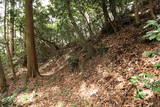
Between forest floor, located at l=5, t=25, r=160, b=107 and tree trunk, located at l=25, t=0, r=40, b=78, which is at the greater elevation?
tree trunk, located at l=25, t=0, r=40, b=78

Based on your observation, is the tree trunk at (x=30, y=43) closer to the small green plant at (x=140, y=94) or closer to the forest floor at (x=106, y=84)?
the forest floor at (x=106, y=84)

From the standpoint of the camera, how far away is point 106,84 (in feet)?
16.1

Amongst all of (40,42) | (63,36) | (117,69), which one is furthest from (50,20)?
(117,69)

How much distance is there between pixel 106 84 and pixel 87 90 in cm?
69

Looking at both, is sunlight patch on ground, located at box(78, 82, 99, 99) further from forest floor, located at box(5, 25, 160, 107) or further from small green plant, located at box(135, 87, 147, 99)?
small green plant, located at box(135, 87, 147, 99)

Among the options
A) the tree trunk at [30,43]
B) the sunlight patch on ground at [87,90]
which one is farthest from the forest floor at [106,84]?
the tree trunk at [30,43]

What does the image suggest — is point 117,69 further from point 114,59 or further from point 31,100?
point 31,100

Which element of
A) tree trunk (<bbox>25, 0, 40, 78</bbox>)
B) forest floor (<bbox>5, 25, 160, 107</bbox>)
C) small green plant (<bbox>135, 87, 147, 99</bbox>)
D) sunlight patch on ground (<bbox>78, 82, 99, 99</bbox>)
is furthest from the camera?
tree trunk (<bbox>25, 0, 40, 78</bbox>)

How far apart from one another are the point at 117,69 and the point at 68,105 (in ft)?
6.43

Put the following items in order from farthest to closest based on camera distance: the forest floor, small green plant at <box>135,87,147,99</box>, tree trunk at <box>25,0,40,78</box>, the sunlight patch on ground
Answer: tree trunk at <box>25,0,40,78</box> → the sunlight patch on ground → the forest floor → small green plant at <box>135,87,147,99</box>

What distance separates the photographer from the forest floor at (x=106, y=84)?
402cm

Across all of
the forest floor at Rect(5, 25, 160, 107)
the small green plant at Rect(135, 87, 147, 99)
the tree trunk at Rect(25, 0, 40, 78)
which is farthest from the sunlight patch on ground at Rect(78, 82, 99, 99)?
the tree trunk at Rect(25, 0, 40, 78)

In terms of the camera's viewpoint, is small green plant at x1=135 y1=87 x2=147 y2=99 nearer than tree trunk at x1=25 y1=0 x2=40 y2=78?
Yes

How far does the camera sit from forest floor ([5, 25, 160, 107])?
4.02 metres
